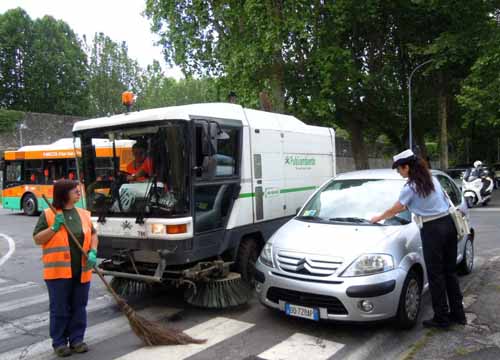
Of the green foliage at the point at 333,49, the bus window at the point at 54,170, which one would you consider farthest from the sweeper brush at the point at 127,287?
the green foliage at the point at 333,49

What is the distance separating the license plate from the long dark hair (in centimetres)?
169

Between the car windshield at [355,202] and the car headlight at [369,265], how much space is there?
71 centimetres

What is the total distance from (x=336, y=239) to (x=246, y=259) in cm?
197

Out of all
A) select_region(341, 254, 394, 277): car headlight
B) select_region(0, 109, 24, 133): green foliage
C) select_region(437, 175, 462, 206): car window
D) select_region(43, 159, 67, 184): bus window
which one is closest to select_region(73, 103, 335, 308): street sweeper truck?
select_region(341, 254, 394, 277): car headlight

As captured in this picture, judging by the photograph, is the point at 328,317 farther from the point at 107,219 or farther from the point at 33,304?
the point at 33,304

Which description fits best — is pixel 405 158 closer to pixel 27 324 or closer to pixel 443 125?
pixel 27 324

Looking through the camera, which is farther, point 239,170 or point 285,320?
point 239,170

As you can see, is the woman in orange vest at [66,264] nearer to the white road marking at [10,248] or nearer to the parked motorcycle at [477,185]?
the white road marking at [10,248]

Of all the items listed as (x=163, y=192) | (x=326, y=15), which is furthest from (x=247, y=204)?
(x=326, y=15)

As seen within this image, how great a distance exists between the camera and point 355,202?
579 centimetres

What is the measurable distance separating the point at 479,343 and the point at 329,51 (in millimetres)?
19958

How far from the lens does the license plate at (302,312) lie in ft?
14.9

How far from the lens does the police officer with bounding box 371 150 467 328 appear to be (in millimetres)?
4750

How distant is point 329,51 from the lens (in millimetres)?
22547
